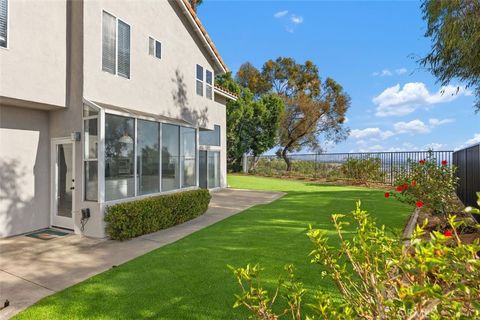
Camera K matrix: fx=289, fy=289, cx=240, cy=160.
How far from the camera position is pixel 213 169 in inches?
678

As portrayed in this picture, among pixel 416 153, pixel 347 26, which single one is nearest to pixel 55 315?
pixel 347 26

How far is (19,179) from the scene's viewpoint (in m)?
7.96

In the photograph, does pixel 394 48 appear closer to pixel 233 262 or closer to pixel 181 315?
pixel 233 262

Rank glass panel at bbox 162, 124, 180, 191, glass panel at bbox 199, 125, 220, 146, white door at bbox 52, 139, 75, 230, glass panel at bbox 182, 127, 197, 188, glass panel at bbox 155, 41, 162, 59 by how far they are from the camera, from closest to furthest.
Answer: white door at bbox 52, 139, 75, 230
glass panel at bbox 162, 124, 180, 191
glass panel at bbox 155, 41, 162, 59
glass panel at bbox 182, 127, 197, 188
glass panel at bbox 199, 125, 220, 146

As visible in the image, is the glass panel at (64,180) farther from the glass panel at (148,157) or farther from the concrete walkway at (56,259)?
the glass panel at (148,157)

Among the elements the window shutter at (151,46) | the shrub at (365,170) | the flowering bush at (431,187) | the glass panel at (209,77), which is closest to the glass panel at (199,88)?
the glass panel at (209,77)

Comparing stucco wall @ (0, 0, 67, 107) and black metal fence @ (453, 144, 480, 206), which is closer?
stucco wall @ (0, 0, 67, 107)

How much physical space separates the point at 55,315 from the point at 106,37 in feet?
25.4

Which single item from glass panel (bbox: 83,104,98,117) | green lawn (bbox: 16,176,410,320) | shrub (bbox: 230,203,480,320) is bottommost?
green lawn (bbox: 16,176,410,320)

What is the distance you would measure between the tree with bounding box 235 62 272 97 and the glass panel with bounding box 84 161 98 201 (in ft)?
111

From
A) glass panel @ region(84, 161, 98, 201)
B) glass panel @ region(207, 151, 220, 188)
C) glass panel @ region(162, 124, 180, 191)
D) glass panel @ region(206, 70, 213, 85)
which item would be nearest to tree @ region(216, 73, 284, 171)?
glass panel @ region(207, 151, 220, 188)

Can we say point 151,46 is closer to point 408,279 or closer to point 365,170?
point 408,279

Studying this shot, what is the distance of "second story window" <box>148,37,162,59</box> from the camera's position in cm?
1065

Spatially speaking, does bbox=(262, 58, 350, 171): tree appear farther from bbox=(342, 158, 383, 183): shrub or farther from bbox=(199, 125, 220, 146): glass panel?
bbox=(199, 125, 220, 146): glass panel
